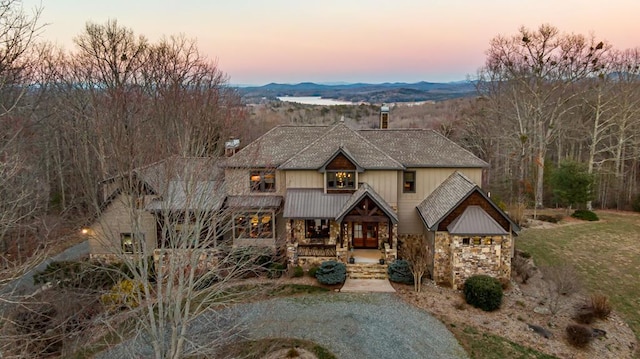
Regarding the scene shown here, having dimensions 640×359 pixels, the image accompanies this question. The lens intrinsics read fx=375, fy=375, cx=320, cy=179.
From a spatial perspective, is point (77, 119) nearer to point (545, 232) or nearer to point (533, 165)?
point (545, 232)

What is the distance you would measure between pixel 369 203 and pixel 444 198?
4.13 meters

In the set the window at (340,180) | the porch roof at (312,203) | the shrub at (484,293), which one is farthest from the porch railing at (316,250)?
the shrub at (484,293)

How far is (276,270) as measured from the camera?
63.9 feet

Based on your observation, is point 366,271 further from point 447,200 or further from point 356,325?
point 447,200

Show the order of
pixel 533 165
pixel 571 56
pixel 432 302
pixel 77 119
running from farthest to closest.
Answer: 1. pixel 533 165
2. pixel 571 56
3. pixel 77 119
4. pixel 432 302

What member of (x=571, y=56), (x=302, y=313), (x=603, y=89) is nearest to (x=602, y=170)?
(x=603, y=89)

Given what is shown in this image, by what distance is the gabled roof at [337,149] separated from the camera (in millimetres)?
21781

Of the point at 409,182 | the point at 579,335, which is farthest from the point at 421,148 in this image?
the point at 579,335

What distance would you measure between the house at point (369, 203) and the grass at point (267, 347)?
19.2 feet

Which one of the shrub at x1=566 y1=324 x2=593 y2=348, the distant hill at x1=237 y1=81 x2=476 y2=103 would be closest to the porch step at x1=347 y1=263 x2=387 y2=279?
the shrub at x1=566 y1=324 x2=593 y2=348

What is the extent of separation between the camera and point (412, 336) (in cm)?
1430

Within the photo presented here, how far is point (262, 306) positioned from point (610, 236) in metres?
24.8

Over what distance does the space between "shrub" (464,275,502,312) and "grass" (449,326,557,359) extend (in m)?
2.08

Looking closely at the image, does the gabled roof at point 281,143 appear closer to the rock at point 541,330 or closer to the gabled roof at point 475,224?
the gabled roof at point 475,224
